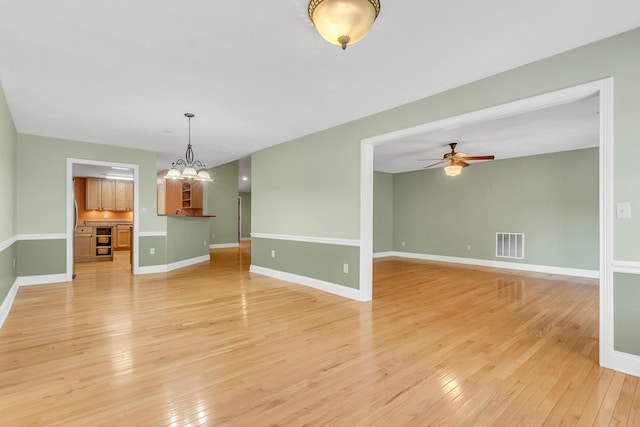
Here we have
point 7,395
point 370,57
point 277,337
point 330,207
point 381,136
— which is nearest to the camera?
point 7,395

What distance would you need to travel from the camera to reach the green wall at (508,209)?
19.9ft

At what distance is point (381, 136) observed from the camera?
4043 mm

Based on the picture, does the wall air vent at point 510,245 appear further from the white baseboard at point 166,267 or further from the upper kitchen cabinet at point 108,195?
the upper kitchen cabinet at point 108,195

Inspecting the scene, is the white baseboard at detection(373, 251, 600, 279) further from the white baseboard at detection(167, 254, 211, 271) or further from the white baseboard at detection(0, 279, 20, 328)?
the white baseboard at detection(0, 279, 20, 328)

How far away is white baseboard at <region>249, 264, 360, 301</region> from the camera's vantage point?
4.46 meters

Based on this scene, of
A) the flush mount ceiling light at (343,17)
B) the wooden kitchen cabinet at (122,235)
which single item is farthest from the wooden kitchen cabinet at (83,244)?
the flush mount ceiling light at (343,17)

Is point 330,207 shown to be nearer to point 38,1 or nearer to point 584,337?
point 584,337

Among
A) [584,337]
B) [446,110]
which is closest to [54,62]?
[446,110]

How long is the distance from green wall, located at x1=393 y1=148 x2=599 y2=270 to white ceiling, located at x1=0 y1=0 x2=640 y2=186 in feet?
15.4

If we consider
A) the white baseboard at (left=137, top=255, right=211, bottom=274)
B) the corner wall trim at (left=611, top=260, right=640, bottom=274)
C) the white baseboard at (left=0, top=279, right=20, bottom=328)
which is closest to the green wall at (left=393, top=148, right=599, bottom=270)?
the corner wall trim at (left=611, top=260, right=640, bottom=274)

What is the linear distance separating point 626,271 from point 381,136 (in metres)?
2.69

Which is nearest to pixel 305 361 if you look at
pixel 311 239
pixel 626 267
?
pixel 626 267

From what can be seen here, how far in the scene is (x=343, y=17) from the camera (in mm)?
1798

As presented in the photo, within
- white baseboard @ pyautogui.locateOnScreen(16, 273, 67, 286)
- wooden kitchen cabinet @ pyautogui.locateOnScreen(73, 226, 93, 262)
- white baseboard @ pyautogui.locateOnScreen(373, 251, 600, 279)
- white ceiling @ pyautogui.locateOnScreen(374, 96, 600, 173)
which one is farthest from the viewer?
wooden kitchen cabinet @ pyautogui.locateOnScreen(73, 226, 93, 262)
